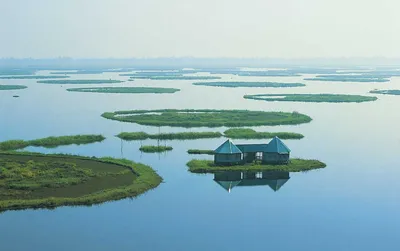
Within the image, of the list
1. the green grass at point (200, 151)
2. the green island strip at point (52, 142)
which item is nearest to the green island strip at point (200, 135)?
the green island strip at point (52, 142)

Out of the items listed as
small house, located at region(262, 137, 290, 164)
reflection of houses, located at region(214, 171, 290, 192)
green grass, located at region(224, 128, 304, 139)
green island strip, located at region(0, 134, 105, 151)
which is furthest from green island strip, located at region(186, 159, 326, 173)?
green island strip, located at region(0, 134, 105, 151)

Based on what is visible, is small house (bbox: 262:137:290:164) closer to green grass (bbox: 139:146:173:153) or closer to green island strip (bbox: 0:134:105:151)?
green grass (bbox: 139:146:173:153)

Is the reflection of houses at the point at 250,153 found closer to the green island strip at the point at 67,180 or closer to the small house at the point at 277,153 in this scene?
the small house at the point at 277,153

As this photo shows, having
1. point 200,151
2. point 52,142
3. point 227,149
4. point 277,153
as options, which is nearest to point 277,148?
point 277,153

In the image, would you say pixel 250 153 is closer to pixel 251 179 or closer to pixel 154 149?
pixel 251 179

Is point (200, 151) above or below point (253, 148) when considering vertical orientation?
below

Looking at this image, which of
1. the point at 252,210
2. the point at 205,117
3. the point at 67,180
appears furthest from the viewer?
the point at 205,117

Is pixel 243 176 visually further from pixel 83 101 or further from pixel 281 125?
pixel 83 101
